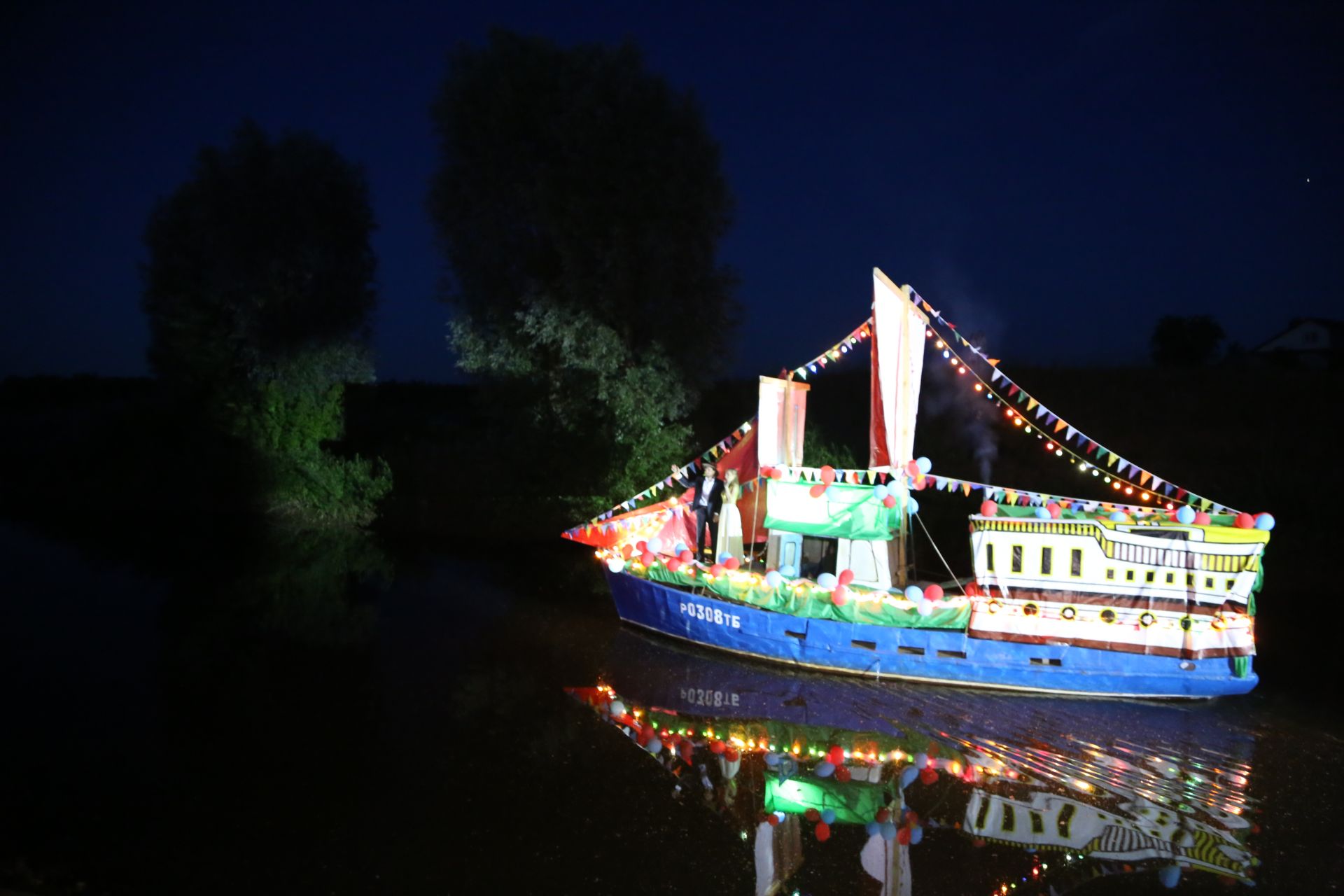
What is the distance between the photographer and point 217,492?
20969mm

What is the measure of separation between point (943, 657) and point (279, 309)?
17130mm

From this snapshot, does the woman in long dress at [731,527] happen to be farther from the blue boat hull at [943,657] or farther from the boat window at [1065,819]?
the boat window at [1065,819]

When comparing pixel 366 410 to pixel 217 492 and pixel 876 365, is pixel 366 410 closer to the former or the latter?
pixel 217 492

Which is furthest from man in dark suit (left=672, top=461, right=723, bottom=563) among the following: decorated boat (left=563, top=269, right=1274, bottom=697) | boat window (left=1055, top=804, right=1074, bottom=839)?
boat window (left=1055, top=804, right=1074, bottom=839)

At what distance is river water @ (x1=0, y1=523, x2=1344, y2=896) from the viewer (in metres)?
5.82

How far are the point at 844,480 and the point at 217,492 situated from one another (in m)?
16.4

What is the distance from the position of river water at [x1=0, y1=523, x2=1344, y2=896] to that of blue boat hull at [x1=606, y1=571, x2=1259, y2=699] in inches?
8.1

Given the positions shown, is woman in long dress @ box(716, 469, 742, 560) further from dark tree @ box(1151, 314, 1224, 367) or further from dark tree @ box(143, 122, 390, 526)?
dark tree @ box(1151, 314, 1224, 367)

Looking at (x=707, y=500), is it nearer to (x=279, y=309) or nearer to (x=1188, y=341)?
(x=279, y=309)

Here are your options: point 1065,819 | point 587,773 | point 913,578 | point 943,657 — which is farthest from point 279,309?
point 1065,819

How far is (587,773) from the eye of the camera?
730 cm

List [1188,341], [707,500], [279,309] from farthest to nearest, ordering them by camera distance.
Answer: [1188,341]
[279,309]
[707,500]

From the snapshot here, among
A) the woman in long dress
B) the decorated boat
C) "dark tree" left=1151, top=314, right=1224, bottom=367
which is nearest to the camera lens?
the decorated boat

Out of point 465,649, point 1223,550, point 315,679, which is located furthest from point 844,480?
point 315,679
